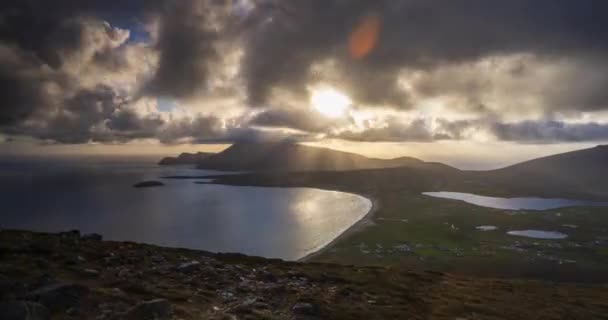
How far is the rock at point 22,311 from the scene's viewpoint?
532 inches

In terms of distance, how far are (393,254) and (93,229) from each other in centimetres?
12654

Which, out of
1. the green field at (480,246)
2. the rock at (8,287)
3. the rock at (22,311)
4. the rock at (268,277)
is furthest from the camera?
the green field at (480,246)

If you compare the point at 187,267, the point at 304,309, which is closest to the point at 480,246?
the point at 304,309

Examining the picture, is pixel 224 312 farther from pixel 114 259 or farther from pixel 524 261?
pixel 524 261

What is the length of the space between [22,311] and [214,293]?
502 inches

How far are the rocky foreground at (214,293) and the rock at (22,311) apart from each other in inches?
1.3

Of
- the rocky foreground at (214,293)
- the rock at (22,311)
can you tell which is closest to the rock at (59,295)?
the rocky foreground at (214,293)

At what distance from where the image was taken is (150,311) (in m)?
16.6

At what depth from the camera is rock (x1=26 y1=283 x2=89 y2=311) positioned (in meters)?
16.8

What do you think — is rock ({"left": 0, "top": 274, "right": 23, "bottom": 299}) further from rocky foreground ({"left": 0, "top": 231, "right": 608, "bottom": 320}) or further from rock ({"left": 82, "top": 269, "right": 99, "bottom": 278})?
rock ({"left": 82, "top": 269, "right": 99, "bottom": 278})

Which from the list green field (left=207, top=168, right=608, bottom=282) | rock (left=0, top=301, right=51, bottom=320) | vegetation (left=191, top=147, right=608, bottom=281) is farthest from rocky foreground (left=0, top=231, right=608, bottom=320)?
vegetation (left=191, top=147, right=608, bottom=281)

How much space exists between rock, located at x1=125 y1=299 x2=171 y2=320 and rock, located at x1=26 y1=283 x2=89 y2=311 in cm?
397

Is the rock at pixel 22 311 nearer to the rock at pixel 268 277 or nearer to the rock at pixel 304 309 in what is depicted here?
the rock at pixel 304 309

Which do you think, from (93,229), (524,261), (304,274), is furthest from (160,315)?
(93,229)
